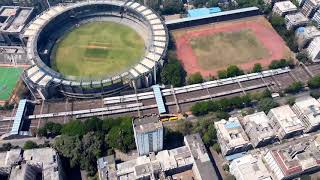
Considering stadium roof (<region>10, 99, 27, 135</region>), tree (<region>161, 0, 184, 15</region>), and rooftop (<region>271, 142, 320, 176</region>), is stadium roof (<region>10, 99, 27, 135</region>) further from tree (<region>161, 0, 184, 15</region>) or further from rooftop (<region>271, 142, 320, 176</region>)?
rooftop (<region>271, 142, 320, 176</region>)

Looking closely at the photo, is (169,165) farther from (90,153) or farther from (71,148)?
(71,148)

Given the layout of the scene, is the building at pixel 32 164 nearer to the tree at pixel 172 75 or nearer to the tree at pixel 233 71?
the tree at pixel 172 75

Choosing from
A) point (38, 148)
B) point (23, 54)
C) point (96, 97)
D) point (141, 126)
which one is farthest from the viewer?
point (23, 54)

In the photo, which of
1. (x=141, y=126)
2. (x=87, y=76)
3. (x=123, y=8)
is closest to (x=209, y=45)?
(x=123, y=8)

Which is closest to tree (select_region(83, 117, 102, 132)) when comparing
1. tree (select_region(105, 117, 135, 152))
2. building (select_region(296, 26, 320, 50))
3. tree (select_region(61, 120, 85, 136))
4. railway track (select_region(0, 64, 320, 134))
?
tree (select_region(61, 120, 85, 136))

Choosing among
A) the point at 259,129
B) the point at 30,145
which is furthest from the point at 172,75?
the point at 30,145

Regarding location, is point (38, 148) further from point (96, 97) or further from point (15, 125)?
point (96, 97)
